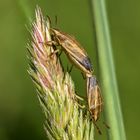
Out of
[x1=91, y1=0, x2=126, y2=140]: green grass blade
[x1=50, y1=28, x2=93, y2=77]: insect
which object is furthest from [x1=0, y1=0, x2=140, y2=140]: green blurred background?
[x1=91, y1=0, x2=126, y2=140]: green grass blade

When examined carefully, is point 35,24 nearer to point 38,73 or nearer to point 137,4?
point 38,73

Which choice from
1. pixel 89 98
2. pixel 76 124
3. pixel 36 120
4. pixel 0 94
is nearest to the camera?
pixel 76 124

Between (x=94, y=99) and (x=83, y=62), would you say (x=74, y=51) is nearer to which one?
(x=83, y=62)

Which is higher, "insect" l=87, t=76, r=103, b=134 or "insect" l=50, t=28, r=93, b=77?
"insect" l=50, t=28, r=93, b=77

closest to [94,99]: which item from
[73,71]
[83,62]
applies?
[83,62]

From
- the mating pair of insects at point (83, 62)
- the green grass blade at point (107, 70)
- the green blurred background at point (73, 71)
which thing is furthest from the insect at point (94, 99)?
the green blurred background at point (73, 71)

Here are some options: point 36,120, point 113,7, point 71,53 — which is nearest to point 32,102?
point 36,120

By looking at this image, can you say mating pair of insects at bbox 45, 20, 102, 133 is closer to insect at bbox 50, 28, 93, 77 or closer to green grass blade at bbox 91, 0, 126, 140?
insect at bbox 50, 28, 93, 77
